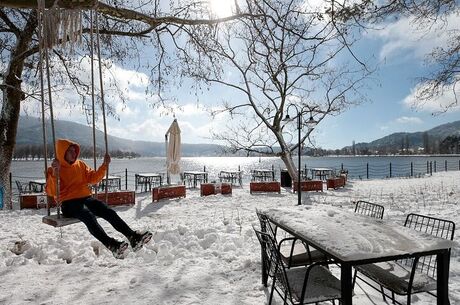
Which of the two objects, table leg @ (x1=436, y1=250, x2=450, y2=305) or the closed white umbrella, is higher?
the closed white umbrella

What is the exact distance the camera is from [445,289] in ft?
8.76

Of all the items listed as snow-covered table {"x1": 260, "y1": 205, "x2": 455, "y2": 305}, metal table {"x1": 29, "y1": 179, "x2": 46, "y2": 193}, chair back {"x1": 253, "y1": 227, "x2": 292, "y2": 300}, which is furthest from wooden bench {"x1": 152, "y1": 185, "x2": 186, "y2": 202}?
chair back {"x1": 253, "y1": 227, "x2": 292, "y2": 300}

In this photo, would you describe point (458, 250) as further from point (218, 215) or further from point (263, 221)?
point (218, 215)

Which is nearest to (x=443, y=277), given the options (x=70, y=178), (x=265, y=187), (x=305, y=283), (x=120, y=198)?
(x=305, y=283)

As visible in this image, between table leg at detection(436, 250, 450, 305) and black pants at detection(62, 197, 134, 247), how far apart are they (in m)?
3.43

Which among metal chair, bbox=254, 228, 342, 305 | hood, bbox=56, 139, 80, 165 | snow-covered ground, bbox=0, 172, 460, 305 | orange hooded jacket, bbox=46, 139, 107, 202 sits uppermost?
hood, bbox=56, 139, 80, 165

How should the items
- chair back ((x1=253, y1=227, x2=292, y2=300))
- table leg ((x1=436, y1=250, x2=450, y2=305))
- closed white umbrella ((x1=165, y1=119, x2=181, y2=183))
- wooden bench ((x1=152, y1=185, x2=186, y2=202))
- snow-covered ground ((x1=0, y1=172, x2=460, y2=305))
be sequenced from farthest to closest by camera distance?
closed white umbrella ((x1=165, y1=119, x2=181, y2=183))
wooden bench ((x1=152, y1=185, x2=186, y2=202))
snow-covered ground ((x1=0, y1=172, x2=460, y2=305))
chair back ((x1=253, y1=227, x2=292, y2=300))
table leg ((x1=436, y1=250, x2=450, y2=305))

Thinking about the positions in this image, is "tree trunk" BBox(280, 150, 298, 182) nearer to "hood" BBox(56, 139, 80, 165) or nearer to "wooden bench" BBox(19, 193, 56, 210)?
"wooden bench" BBox(19, 193, 56, 210)

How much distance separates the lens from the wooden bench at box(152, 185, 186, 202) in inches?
511

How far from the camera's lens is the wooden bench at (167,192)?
13.0 metres

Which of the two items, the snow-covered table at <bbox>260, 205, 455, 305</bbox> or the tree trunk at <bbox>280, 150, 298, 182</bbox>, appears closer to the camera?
the snow-covered table at <bbox>260, 205, 455, 305</bbox>

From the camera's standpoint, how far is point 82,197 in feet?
14.2

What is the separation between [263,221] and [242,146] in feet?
56.5

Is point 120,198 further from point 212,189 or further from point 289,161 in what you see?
point 289,161
